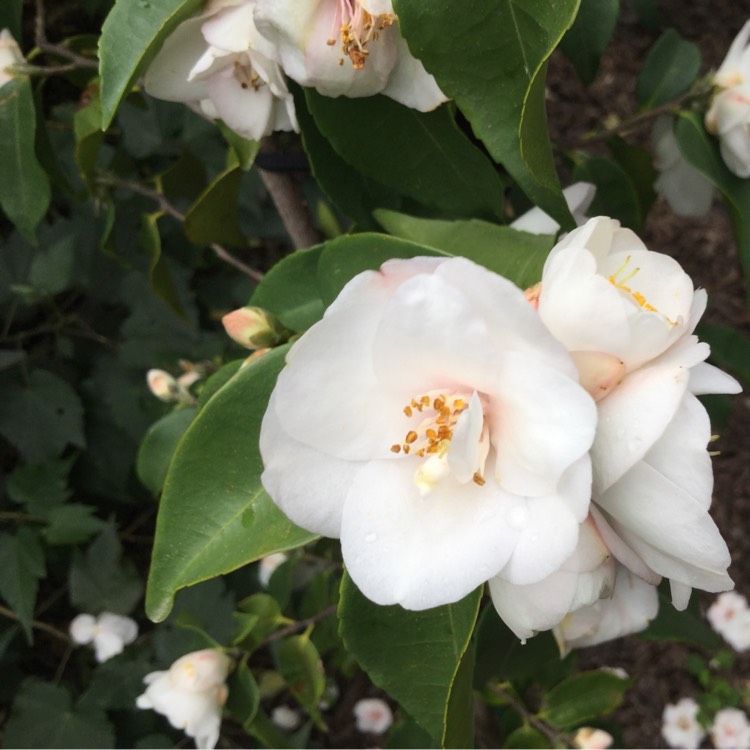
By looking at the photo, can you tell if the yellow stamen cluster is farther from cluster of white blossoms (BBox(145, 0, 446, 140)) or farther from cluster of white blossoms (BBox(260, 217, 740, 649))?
cluster of white blossoms (BBox(145, 0, 446, 140))

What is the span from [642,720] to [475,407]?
6.55 feet

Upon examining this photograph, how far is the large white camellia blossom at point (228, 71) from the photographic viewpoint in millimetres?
536

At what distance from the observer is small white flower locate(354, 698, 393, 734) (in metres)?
1.86

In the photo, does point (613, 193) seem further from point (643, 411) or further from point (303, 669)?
point (303, 669)

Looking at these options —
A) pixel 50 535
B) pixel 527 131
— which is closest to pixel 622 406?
pixel 527 131

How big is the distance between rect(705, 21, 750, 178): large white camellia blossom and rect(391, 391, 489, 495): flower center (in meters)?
0.42

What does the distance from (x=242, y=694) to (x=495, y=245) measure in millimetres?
632

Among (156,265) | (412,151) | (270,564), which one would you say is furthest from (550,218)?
(270,564)

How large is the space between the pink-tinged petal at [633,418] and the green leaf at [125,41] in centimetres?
33

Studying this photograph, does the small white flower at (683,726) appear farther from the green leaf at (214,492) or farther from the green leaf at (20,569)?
the green leaf at (214,492)

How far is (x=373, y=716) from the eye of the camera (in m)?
1.86

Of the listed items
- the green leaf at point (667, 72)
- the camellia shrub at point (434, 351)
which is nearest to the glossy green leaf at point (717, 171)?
the camellia shrub at point (434, 351)

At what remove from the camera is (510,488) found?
0.42 metres

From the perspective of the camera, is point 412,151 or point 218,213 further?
point 218,213
